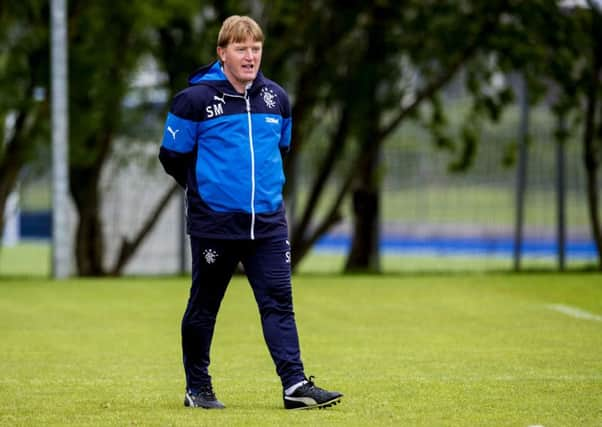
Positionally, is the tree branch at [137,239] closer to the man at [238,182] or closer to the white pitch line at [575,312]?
the white pitch line at [575,312]

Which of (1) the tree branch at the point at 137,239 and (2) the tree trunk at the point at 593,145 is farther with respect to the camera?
(1) the tree branch at the point at 137,239

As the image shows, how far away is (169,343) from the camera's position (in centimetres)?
1114

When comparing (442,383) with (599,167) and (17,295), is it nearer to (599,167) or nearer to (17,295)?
(17,295)

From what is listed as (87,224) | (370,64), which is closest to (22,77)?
(87,224)

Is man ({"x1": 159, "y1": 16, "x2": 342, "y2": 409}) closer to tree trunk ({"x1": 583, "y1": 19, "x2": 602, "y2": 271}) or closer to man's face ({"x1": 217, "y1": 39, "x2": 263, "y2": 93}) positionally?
man's face ({"x1": 217, "y1": 39, "x2": 263, "y2": 93})

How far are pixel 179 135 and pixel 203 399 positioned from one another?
4.51ft

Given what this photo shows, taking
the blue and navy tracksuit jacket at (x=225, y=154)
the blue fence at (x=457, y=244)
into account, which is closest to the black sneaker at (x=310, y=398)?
the blue and navy tracksuit jacket at (x=225, y=154)

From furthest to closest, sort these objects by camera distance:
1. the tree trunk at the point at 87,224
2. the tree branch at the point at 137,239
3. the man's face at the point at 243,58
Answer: the tree branch at the point at 137,239, the tree trunk at the point at 87,224, the man's face at the point at 243,58

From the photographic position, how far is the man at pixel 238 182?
716 cm

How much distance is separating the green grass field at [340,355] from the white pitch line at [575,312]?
14mm

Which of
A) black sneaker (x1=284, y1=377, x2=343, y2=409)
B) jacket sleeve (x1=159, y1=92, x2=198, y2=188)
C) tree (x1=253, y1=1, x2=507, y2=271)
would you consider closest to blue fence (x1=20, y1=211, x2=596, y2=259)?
tree (x1=253, y1=1, x2=507, y2=271)

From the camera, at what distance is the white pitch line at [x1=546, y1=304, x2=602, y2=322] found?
12852mm

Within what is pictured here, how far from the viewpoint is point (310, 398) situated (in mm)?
7137

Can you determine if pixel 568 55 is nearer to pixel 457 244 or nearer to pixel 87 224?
pixel 87 224
